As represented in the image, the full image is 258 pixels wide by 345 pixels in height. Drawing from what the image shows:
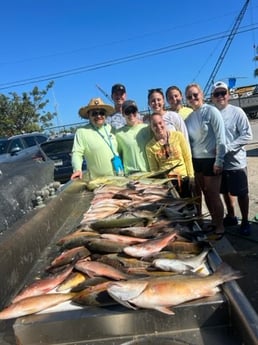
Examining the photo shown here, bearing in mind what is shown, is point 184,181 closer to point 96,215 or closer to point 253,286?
point 253,286

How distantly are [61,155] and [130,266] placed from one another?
9344 millimetres

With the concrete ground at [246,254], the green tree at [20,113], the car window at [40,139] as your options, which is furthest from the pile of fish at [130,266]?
the green tree at [20,113]

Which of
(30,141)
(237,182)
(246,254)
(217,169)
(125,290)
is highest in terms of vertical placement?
(125,290)

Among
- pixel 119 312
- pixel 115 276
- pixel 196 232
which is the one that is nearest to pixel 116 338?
pixel 119 312

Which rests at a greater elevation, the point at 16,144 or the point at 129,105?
the point at 129,105

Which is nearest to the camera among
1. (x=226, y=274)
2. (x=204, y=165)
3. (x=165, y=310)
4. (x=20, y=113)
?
(x=165, y=310)

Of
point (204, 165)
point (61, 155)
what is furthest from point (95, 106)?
point (61, 155)

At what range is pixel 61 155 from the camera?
11422 mm

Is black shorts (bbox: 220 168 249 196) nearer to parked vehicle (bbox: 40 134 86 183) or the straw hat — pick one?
the straw hat

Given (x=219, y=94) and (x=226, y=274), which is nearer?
(x=226, y=274)

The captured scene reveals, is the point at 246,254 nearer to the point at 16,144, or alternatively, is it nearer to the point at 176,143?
the point at 176,143

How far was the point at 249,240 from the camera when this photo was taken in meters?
5.61

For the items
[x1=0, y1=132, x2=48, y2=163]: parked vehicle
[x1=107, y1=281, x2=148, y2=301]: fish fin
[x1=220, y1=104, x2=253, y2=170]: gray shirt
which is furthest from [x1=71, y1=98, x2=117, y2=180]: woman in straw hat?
[x1=0, y1=132, x2=48, y2=163]: parked vehicle

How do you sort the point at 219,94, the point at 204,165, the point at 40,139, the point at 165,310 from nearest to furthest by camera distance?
the point at 165,310 → the point at 204,165 → the point at 219,94 → the point at 40,139
